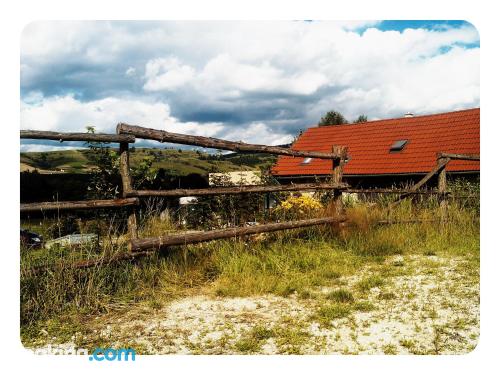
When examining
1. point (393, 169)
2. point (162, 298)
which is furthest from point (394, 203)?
point (393, 169)

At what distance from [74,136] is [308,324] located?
2639mm

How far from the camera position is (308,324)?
3.76 metres

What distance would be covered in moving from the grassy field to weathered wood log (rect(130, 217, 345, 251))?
6.6 inches

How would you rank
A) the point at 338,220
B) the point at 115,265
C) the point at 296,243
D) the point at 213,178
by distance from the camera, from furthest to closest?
the point at 213,178 < the point at 338,220 < the point at 296,243 < the point at 115,265

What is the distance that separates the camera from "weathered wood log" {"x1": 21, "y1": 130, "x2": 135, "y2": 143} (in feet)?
13.5

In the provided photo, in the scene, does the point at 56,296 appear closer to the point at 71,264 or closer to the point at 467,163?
the point at 71,264

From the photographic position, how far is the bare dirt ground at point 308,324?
3367mm

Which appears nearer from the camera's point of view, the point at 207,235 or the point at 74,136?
the point at 74,136

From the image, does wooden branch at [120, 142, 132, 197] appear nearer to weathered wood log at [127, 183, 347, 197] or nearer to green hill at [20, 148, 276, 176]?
weathered wood log at [127, 183, 347, 197]

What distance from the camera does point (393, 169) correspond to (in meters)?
19.6

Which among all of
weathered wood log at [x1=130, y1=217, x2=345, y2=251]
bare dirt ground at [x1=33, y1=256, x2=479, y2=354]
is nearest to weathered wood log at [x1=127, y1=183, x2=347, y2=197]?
weathered wood log at [x1=130, y1=217, x2=345, y2=251]

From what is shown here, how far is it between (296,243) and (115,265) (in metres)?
2.39

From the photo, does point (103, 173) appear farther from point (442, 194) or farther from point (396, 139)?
point (396, 139)

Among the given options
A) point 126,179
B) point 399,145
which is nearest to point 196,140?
point 126,179
